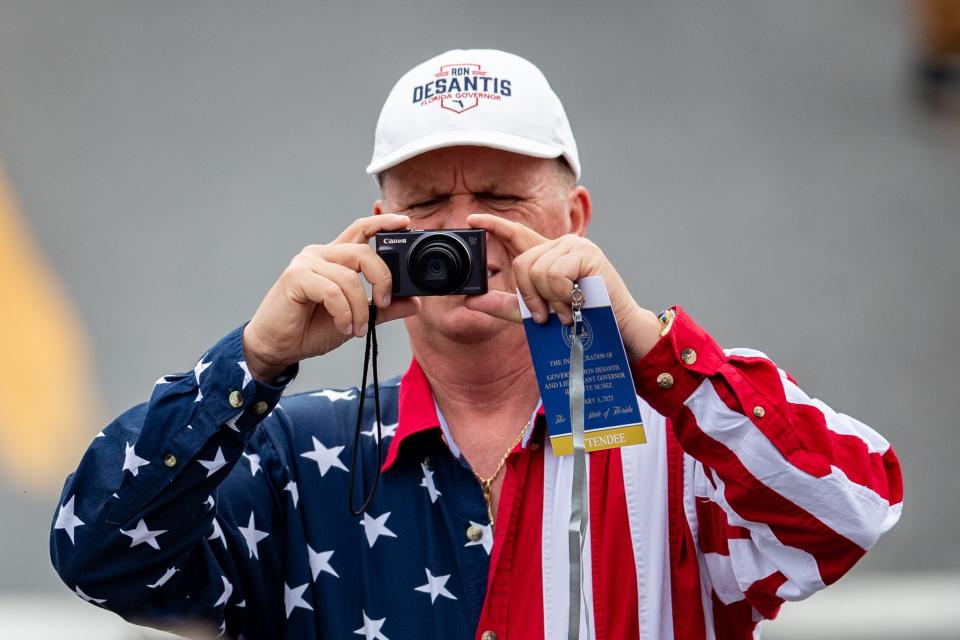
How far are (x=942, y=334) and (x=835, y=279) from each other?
16.8 inches

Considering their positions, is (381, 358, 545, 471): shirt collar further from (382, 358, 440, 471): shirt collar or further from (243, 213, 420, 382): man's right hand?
(243, 213, 420, 382): man's right hand

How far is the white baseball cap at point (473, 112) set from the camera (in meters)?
2.14

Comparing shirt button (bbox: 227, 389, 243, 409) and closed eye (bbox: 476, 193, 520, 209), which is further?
closed eye (bbox: 476, 193, 520, 209)

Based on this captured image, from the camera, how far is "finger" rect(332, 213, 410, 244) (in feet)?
6.09

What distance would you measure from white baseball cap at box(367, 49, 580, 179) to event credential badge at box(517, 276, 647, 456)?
0.54 meters

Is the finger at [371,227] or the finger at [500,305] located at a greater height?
the finger at [371,227]

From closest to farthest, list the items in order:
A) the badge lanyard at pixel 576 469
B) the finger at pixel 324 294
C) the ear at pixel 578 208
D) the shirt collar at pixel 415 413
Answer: the badge lanyard at pixel 576 469, the finger at pixel 324 294, the shirt collar at pixel 415 413, the ear at pixel 578 208

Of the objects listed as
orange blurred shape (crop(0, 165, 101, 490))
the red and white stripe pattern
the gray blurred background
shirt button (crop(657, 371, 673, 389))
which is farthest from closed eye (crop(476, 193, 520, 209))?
orange blurred shape (crop(0, 165, 101, 490))

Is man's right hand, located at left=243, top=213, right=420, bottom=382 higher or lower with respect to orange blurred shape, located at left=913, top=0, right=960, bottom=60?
lower

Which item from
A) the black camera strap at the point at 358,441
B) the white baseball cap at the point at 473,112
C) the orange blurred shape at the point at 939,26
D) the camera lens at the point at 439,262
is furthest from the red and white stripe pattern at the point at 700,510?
the orange blurred shape at the point at 939,26

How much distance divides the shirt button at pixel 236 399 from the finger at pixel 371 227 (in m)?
0.28

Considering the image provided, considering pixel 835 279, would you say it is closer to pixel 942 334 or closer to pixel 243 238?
pixel 942 334

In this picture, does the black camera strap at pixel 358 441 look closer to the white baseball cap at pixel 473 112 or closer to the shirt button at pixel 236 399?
the shirt button at pixel 236 399

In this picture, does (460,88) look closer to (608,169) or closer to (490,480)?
(490,480)
